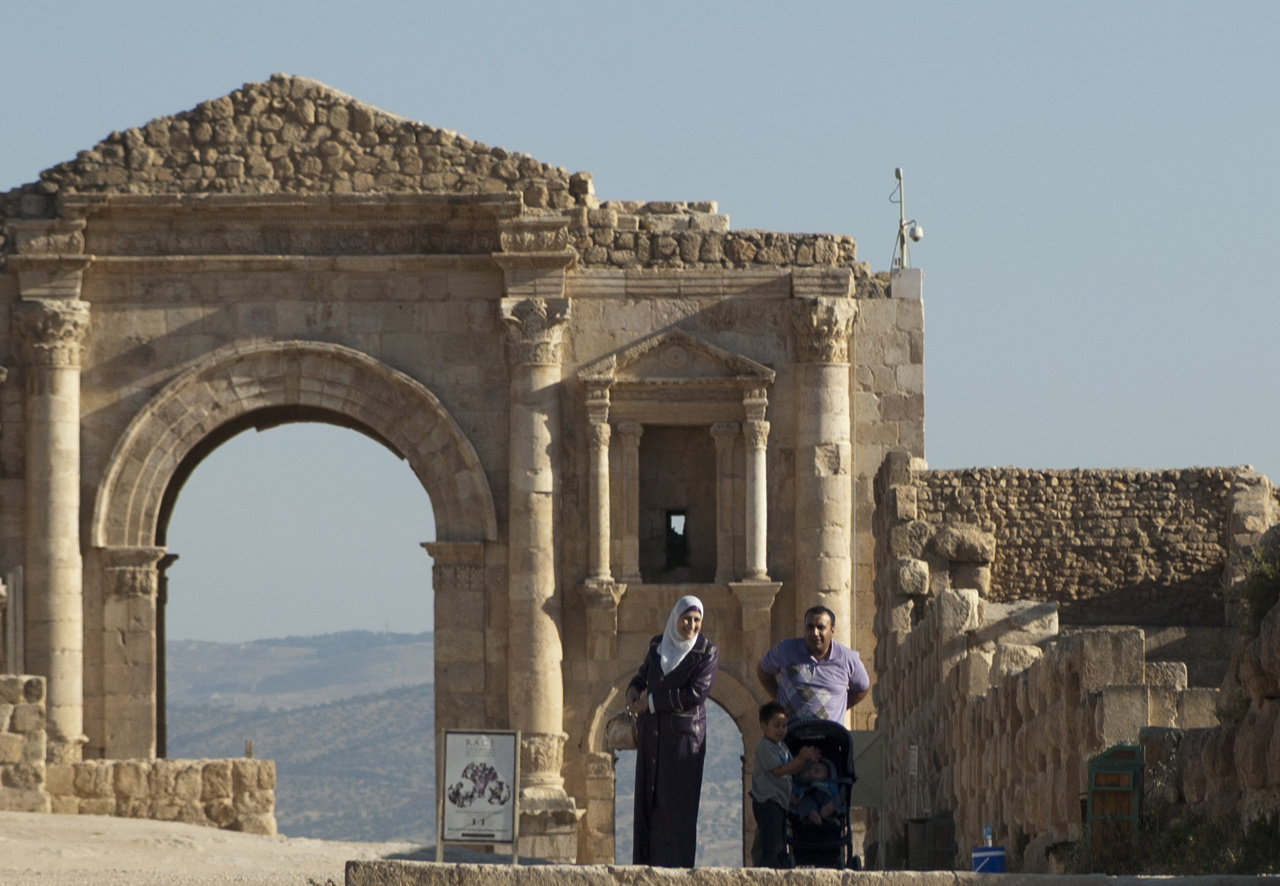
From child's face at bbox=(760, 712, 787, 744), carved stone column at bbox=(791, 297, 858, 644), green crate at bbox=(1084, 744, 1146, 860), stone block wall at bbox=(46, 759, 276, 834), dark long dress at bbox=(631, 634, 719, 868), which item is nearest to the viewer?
green crate at bbox=(1084, 744, 1146, 860)

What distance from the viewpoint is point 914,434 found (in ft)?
85.5

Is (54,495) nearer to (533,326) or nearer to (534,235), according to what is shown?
(533,326)

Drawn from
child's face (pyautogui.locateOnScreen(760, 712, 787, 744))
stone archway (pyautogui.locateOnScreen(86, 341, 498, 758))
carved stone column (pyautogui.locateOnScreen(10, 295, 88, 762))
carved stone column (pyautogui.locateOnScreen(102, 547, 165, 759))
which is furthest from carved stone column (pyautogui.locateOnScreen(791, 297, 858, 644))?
child's face (pyautogui.locateOnScreen(760, 712, 787, 744))

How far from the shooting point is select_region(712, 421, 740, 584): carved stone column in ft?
84.2

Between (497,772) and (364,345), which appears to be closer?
(497,772)

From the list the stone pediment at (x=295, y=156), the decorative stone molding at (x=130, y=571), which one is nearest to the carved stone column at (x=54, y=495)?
the decorative stone molding at (x=130, y=571)

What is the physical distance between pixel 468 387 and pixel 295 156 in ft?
9.30

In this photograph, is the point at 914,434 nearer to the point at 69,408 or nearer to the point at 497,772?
the point at 69,408

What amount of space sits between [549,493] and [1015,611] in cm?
843

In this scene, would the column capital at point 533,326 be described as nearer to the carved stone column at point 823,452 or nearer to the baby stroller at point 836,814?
the carved stone column at point 823,452

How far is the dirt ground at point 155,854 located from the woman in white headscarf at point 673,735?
→ 111 inches

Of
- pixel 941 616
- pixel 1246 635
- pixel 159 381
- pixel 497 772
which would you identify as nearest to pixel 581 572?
pixel 159 381

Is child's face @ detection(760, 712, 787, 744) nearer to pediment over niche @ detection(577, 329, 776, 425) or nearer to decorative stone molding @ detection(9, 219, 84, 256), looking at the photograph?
pediment over niche @ detection(577, 329, 776, 425)

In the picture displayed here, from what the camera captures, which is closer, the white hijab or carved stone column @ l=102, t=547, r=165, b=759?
the white hijab
